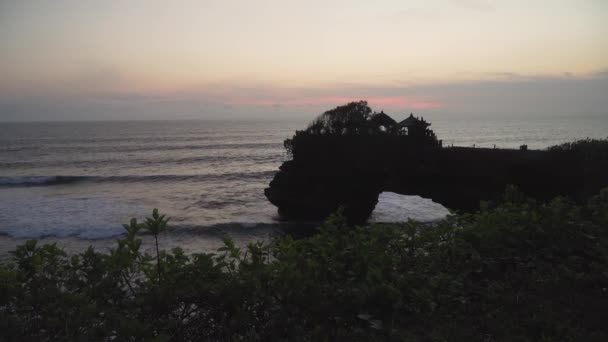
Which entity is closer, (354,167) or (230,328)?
(230,328)

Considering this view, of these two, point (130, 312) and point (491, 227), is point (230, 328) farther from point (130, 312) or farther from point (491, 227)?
point (491, 227)

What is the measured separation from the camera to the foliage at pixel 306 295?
3.21 meters

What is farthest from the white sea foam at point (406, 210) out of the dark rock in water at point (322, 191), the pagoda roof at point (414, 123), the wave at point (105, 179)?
the wave at point (105, 179)

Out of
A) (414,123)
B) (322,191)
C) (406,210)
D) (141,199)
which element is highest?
(414,123)

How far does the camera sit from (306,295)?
12.2ft

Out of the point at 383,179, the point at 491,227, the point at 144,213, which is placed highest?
the point at 491,227

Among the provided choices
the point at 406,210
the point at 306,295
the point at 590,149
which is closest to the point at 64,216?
the point at 406,210

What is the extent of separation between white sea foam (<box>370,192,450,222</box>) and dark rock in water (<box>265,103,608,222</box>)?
1.96 metres

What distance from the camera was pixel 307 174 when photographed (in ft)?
90.0

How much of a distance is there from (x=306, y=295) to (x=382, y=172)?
24641mm

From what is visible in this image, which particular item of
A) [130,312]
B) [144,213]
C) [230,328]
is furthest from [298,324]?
[144,213]

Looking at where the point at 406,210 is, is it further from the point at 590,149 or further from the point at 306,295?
the point at 306,295

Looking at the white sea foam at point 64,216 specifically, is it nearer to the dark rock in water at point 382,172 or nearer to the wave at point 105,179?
the wave at point 105,179

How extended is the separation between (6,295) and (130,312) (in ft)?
3.43
